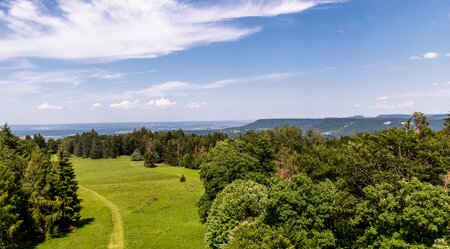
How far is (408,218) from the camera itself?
914 inches

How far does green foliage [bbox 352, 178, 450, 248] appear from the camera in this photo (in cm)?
2297

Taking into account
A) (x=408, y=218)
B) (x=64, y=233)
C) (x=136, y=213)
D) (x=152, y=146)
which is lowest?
(x=136, y=213)

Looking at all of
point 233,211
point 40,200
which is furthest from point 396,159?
point 40,200

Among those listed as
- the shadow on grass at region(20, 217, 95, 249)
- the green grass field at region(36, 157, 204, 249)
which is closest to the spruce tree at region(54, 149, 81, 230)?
the shadow on grass at region(20, 217, 95, 249)

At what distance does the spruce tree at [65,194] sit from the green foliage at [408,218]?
42.3m

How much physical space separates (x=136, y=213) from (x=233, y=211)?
109ft

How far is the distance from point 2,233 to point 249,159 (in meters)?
→ 32.1

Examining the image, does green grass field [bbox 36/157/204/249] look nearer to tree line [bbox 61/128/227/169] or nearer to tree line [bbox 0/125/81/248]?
tree line [bbox 0/125/81/248]

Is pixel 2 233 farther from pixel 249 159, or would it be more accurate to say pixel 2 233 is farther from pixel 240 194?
pixel 249 159

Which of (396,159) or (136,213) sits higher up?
(396,159)

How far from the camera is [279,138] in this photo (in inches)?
3666

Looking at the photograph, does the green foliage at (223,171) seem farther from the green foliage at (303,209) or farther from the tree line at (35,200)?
the tree line at (35,200)

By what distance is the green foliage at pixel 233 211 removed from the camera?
101ft

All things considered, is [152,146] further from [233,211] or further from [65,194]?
[233,211]
